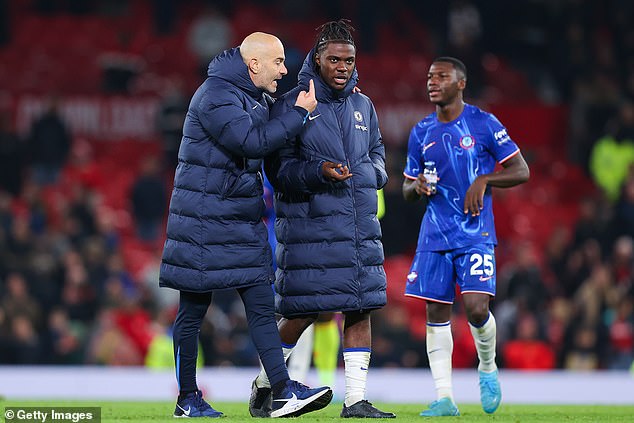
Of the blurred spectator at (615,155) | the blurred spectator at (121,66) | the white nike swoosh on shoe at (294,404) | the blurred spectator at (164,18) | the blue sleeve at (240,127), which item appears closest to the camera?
the white nike swoosh on shoe at (294,404)

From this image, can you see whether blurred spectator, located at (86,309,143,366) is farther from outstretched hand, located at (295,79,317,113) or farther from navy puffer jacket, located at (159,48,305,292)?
outstretched hand, located at (295,79,317,113)

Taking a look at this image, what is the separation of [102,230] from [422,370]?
5.09 meters

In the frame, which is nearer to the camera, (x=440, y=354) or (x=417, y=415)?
(x=417, y=415)

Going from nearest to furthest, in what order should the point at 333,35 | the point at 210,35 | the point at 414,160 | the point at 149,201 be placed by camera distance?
the point at 333,35, the point at 414,160, the point at 149,201, the point at 210,35

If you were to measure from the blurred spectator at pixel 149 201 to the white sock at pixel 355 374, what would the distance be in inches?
385

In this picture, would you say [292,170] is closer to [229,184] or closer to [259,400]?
[229,184]

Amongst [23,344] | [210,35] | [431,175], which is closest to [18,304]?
[23,344]

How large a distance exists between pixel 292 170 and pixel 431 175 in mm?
1314

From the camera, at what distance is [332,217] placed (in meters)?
7.47

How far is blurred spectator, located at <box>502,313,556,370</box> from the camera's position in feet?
46.2

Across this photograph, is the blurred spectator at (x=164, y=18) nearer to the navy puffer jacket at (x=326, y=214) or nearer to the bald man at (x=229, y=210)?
the navy puffer jacket at (x=326, y=214)

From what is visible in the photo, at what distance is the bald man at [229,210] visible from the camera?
7.17 metres

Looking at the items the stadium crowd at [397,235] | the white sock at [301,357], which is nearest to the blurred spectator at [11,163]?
the stadium crowd at [397,235]

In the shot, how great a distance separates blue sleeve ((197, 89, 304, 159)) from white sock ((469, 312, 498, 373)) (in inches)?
81.4
